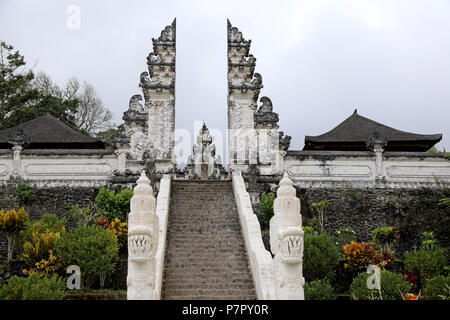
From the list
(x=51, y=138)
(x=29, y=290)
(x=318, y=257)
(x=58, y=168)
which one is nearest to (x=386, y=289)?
(x=318, y=257)

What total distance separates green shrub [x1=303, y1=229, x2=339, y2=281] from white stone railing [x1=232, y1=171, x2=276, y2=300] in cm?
111

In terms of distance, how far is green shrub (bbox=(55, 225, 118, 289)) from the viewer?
11.0 metres

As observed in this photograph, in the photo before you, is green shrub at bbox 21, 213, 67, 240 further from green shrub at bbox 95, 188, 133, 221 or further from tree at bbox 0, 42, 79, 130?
tree at bbox 0, 42, 79, 130

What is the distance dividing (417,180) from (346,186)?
92.0 inches

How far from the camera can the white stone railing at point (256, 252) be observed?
9.77 metres

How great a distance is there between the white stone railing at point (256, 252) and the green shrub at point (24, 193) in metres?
6.63

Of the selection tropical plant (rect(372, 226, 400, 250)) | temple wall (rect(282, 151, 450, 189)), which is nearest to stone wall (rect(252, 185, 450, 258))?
temple wall (rect(282, 151, 450, 189))

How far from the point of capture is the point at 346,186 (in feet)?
56.6

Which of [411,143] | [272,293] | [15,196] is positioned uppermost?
[411,143]

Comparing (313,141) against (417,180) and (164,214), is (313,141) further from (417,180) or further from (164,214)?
(164,214)

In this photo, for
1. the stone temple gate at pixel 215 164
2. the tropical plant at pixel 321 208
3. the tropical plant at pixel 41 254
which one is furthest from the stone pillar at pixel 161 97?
the tropical plant at pixel 41 254

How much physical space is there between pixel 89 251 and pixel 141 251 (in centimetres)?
301

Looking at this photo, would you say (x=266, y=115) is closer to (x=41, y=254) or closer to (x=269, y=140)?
(x=269, y=140)

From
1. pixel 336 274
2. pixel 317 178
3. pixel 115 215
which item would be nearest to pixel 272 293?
pixel 336 274
